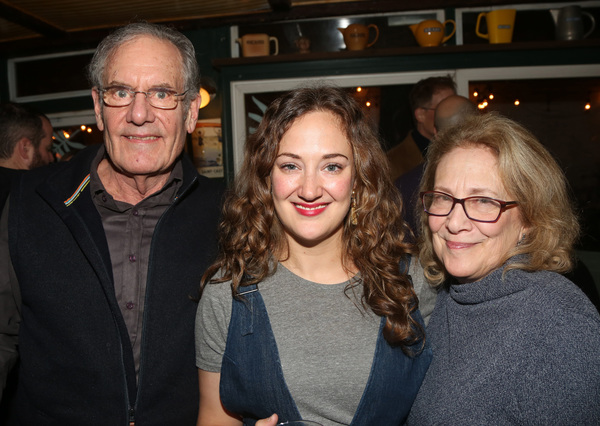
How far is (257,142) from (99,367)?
3.13 ft

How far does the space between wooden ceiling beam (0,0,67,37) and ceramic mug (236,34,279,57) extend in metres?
1.83

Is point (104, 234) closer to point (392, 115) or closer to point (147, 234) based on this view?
point (147, 234)

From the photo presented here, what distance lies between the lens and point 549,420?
120 cm

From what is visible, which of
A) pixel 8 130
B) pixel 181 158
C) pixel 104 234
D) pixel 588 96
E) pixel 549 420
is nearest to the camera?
pixel 549 420

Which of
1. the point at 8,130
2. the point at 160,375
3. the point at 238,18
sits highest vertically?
the point at 238,18

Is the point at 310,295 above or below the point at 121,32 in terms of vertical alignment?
below

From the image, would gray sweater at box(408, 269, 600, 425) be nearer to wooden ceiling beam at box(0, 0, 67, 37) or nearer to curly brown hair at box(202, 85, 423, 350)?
curly brown hair at box(202, 85, 423, 350)

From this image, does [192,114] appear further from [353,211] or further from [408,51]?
[408,51]

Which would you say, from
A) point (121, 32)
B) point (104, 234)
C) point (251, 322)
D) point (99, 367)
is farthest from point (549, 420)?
point (121, 32)

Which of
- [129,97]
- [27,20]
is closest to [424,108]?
[129,97]

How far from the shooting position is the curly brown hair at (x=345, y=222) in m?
1.55

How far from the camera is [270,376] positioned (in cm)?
146

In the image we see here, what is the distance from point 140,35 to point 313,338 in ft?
4.19

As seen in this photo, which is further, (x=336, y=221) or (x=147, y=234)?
(x=147, y=234)
